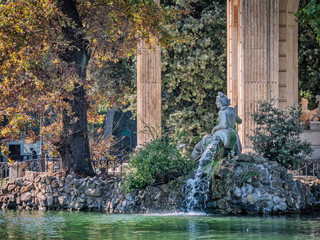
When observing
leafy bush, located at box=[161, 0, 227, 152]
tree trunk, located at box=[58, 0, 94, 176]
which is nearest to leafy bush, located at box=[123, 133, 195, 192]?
tree trunk, located at box=[58, 0, 94, 176]

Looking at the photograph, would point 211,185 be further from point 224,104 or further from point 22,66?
point 22,66

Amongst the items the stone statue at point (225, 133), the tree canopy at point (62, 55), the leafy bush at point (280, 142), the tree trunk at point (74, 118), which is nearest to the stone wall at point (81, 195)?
the tree trunk at point (74, 118)

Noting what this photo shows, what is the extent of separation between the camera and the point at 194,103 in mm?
30266

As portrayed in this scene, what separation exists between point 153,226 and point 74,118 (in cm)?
628

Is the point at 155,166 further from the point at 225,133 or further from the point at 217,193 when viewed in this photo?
the point at 225,133

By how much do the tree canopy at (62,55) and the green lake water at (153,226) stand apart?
10.4ft

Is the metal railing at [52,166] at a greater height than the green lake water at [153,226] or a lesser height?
greater

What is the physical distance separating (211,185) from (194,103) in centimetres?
1376

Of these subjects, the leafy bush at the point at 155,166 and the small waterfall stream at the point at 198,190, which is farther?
the leafy bush at the point at 155,166

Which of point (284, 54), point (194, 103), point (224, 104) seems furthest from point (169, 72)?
point (224, 104)

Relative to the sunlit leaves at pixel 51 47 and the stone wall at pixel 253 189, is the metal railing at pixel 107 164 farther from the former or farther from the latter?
the stone wall at pixel 253 189

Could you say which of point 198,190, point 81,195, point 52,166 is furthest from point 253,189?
point 52,166

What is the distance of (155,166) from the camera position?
1712cm

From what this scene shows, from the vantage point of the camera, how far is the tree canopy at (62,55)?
55.9 ft
